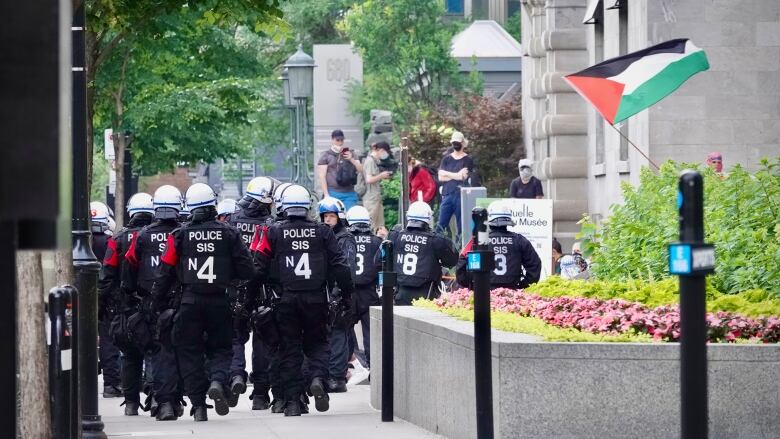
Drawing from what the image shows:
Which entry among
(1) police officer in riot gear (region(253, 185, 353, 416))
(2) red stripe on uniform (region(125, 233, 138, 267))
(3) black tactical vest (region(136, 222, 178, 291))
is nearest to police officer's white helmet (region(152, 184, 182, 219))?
(3) black tactical vest (region(136, 222, 178, 291))

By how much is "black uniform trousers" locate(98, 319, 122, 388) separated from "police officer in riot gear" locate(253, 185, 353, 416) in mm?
3358

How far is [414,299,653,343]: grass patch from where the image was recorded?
10.1m

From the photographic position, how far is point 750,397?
9.60 m

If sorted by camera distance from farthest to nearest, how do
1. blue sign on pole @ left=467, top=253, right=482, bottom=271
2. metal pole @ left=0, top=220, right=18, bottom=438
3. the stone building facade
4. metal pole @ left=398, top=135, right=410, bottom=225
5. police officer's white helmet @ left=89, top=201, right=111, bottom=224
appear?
metal pole @ left=398, top=135, right=410, bottom=225, the stone building facade, police officer's white helmet @ left=89, top=201, right=111, bottom=224, blue sign on pole @ left=467, top=253, right=482, bottom=271, metal pole @ left=0, top=220, right=18, bottom=438

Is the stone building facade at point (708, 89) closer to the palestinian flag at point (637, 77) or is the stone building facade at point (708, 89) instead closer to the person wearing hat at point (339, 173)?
the person wearing hat at point (339, 173)

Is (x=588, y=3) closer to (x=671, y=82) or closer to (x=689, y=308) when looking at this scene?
(x=671, y=82)

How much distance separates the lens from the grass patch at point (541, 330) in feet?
33.2

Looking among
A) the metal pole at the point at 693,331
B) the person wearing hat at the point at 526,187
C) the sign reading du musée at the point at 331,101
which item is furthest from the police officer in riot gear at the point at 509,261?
the sign reading du musée at the point at 331,101

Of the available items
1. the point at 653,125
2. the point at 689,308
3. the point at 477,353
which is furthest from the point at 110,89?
the point at 689,308

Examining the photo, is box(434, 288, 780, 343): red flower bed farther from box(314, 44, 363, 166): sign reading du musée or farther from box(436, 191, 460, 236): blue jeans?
box(314, 44, 363, 166): sign reading du musée

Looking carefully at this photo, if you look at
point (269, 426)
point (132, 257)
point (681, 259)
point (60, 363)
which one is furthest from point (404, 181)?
point (681, 259)

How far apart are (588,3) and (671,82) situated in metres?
11.9

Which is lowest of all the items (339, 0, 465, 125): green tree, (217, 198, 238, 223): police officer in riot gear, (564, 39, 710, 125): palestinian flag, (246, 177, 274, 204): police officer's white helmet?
(217, 198, 238, 223): police officer in riot gear

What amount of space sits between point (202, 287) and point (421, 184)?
42.3 ft
